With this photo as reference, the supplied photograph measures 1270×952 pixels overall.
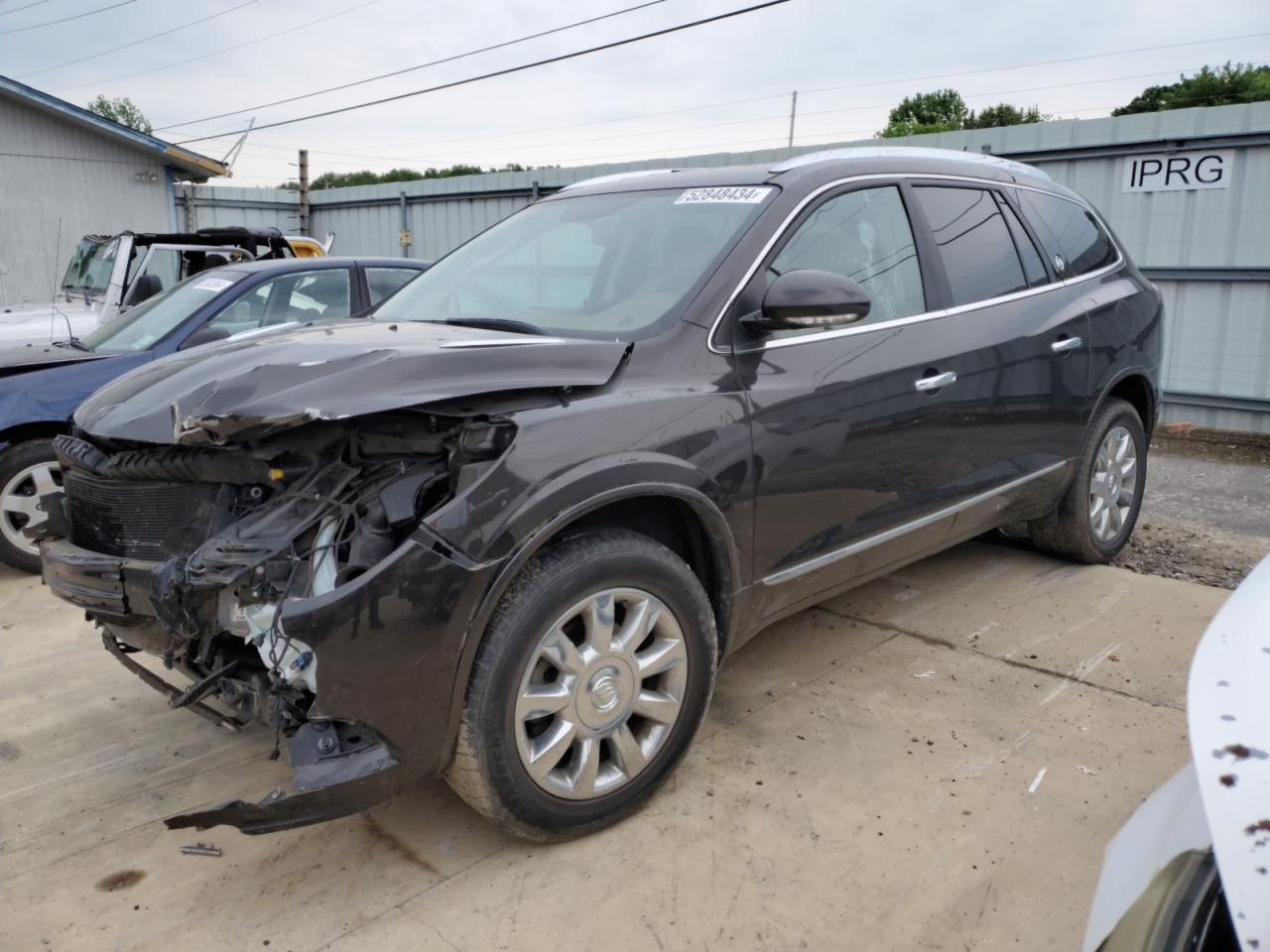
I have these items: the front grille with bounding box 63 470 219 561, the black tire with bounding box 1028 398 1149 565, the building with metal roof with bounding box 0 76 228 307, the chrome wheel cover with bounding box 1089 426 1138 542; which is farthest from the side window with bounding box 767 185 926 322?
the building with metal roof with bounding box 0 76 228 307

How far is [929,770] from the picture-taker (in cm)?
305

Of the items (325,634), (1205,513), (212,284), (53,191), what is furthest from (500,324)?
(53,191)

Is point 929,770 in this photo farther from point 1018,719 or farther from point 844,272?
point 844,272

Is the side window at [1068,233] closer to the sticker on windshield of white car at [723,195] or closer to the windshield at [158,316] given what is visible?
the sticker on windshield of white car at [723,195]

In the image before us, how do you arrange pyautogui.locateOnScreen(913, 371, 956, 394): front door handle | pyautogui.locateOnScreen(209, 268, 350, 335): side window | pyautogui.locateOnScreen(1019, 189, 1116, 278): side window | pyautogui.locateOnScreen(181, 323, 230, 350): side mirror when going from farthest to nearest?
pyautogui.locateOnScreen(209, 268, 350, 335): side window, pyautogui.locateOnScreen(181, 323, 230, 350): side mirror, pyautogui.locateOnScreen(1019, 189, 1116, 278): side window, pyautogui.locateOnScreen(913, 371, 956, 394): front door handle

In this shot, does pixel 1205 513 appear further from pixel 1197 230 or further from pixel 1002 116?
pixel 1002 116

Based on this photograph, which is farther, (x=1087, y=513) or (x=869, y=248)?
(x=1087, y=513)

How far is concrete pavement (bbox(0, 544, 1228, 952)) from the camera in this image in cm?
238

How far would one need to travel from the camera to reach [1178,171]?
919 centimetres

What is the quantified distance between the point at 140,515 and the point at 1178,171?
963cm

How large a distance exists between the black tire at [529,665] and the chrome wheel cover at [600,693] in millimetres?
25

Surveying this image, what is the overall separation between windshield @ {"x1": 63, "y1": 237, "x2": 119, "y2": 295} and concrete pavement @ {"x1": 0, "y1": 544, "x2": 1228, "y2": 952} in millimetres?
4528

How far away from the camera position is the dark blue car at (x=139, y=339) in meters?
5.01

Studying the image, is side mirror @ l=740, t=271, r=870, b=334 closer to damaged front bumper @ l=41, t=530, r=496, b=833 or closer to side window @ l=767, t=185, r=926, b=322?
side window @ l=767, t=185, r=926, b=322
